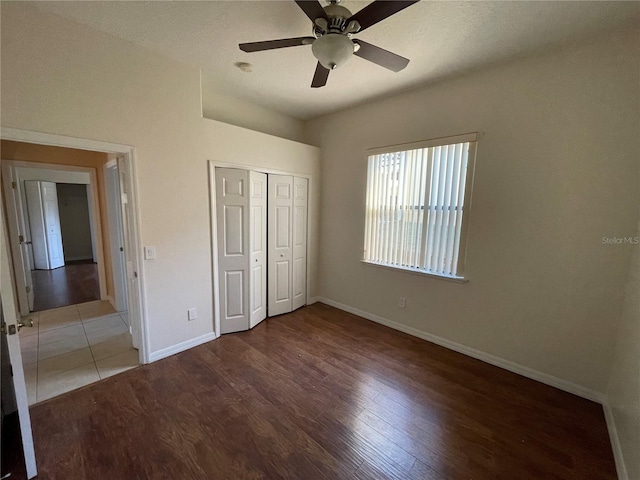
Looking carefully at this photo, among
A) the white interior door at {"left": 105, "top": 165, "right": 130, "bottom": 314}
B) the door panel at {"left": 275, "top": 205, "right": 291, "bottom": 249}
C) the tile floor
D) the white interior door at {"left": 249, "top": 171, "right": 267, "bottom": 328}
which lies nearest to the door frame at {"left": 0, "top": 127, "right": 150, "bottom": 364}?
the tile floor

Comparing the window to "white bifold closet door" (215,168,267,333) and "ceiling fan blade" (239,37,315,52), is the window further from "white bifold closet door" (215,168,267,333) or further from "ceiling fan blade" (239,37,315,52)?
"ceiling fan blade" (239,37,315,52)

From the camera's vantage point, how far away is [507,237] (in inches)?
97.0

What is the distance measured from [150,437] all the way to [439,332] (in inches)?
112

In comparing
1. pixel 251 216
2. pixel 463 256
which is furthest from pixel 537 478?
pixel 251 216

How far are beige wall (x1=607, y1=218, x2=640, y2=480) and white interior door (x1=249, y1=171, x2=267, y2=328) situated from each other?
325cm

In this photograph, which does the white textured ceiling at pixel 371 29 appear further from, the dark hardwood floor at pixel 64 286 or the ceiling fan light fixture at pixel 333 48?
the dark hardwood floor at pixel 64 286

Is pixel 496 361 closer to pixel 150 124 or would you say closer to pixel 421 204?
pixel 421 204

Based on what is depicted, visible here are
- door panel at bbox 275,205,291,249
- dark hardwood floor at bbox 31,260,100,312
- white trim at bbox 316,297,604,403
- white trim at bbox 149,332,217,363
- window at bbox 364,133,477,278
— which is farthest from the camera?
dark hardwood floor at bbox 31,260,100,312

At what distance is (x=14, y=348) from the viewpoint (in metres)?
1.40

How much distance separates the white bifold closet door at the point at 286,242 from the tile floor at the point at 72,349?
178 centimetres

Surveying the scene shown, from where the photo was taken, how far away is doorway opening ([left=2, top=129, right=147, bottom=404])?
7.61 feet

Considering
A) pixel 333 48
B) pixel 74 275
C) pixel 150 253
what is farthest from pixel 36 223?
pixel 333 48

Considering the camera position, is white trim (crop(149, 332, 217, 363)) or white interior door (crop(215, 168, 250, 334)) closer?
white trim (crop(149, 332, 217, 363))

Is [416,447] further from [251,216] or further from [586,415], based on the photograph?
[251,216]
